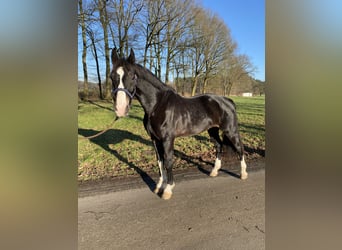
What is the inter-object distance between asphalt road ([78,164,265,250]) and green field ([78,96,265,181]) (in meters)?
0.90

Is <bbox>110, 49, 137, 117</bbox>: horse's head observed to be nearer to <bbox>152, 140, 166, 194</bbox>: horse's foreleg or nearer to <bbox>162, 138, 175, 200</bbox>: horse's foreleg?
<bbox>162, 138, 175, 200</bbox>: horse's foreleg

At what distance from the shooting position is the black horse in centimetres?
215

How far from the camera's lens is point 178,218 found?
7.75ft

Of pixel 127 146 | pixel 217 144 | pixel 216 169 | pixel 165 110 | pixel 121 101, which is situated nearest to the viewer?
pixel 121 101

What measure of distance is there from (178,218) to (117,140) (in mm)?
3190

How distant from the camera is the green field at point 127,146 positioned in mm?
3545

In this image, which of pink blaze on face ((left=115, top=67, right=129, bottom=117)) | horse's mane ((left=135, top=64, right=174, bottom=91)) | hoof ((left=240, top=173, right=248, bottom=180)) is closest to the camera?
pink blaze on face ((left=115, top=67, right=129, bottom=117))

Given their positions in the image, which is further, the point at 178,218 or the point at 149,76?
the point at 149,76

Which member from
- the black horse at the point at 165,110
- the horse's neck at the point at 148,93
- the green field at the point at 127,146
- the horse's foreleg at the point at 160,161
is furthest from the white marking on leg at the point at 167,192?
the horse's neck at the point at 148,93

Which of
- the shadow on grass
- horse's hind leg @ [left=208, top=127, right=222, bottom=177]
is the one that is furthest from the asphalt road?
horse's hind leg @ [left=208, top=127, right=222, bottom=177]

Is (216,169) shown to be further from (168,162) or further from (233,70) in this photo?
(233,70)

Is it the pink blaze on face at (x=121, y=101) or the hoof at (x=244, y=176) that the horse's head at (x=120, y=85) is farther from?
the hoof at (x=244, y=176)

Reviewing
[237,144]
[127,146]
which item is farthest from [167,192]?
[127,146]
